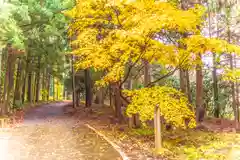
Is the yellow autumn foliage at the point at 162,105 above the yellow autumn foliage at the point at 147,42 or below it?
below

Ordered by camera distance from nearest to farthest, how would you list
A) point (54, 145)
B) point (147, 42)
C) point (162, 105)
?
point (162, 105) → point (54, 145) → point (147, 42)

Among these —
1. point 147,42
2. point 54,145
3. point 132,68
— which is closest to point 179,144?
point 147,42

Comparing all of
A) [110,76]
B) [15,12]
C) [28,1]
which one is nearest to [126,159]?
[110,76]

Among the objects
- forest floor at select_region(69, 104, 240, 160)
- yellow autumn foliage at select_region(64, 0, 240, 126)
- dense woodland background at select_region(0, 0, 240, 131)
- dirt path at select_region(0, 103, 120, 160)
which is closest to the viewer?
dirt path at select_region(0, 103, 120, 160)

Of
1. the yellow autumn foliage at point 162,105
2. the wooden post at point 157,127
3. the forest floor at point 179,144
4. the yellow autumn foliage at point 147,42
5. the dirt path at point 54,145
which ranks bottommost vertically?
the forest floor at point 179,144

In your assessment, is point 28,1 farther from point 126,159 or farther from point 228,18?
point 126,159

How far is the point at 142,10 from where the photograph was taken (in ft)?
30.0

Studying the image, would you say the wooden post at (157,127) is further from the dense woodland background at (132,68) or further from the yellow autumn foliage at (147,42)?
the dense woodland background at (132,68)

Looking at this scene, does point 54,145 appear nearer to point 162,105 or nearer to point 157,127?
point 157,127

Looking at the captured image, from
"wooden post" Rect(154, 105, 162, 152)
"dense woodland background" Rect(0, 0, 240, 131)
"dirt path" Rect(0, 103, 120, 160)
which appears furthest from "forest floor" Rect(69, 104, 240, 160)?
"dense woodland background" Rect(0, 0, 240, 131)

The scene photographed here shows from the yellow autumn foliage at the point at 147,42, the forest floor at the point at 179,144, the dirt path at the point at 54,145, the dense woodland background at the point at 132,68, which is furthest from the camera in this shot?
the dense woodland background at the point at 132,68

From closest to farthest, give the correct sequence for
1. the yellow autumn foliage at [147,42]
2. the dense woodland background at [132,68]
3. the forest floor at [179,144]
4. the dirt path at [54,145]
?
the dirt path at [54,145], the forest floor at [179,144], the yellow autumn foliage at [147,42], the dense woodland background at [132,68]

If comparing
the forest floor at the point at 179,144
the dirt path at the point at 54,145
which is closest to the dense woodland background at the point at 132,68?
the forest floor at the point at 179,144

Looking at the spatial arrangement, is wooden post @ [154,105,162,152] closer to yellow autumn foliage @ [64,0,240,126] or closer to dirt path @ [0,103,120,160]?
yellow autumn foliage @ [64,0,240,126]
